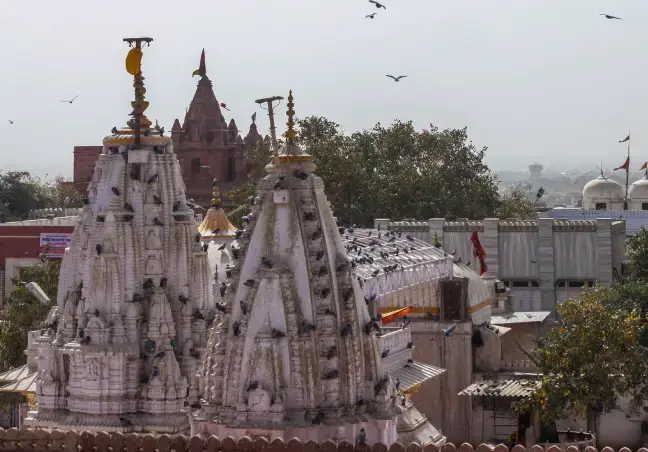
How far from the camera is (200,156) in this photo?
4547 inches

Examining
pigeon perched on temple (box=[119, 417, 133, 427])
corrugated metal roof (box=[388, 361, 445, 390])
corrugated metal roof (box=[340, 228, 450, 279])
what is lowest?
pigeon perched on temple (box=[119, 417, 133, 427])

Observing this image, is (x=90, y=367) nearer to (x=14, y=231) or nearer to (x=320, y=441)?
(x=320, y=441)

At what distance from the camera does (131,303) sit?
4169 centimetres

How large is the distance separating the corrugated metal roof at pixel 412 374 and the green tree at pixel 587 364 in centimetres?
378

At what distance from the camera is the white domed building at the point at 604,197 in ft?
340

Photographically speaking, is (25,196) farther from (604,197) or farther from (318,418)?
(318,418)

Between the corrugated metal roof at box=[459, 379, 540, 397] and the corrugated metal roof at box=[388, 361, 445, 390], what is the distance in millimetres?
6130

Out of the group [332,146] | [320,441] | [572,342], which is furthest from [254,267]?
[332,146]

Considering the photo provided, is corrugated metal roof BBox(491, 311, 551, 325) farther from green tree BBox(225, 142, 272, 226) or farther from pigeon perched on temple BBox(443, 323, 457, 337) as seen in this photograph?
green tree BBox(225, 142, 272, 226)

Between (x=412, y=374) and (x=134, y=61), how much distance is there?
33.0 ft

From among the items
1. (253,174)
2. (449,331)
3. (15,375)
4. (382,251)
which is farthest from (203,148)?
(15,375)

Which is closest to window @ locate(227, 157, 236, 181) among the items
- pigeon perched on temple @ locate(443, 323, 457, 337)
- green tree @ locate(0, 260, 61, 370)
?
green tree @ locate(0, 260, 61, 370)

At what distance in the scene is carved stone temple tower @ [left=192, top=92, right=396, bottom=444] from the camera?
28891 millimetres

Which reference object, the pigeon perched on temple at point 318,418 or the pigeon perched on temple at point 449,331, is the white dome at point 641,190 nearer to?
the pigeon perched on temple at point 449,331
